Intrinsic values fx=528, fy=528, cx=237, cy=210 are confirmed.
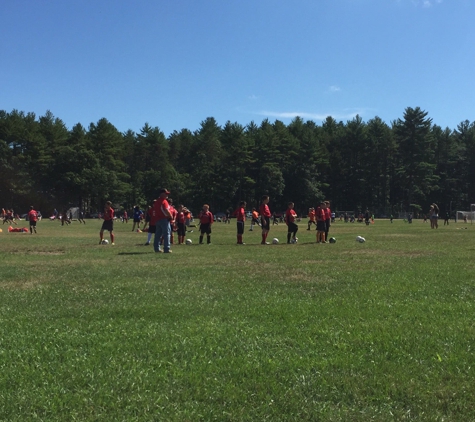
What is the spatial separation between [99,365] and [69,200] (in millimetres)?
93170

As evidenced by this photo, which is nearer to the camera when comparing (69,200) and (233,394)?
(233,394)

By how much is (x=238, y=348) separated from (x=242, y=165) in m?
86.7

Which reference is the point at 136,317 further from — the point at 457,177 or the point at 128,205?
the point at 457,177

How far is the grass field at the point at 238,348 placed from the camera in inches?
157

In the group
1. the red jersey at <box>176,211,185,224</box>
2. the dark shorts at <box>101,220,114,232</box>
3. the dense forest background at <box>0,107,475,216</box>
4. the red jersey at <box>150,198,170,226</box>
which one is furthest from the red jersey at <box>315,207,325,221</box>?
the dense forest background at <box>0,107,475,216</box>

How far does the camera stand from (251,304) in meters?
7.54

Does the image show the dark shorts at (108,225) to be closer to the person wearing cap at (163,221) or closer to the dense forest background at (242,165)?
the person wearing cap at (163,221)

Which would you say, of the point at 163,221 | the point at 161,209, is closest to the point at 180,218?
the point at 163,221

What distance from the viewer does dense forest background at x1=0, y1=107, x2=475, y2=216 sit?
3506 inches

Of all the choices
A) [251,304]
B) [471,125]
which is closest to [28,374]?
[251,304]

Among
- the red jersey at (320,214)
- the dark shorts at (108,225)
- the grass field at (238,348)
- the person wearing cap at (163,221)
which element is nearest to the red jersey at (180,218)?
the dark shorts at (108,225)

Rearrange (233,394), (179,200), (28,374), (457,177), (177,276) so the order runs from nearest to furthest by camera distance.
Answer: (233,394), (28,374), (177,276), (179,200), (457,177)

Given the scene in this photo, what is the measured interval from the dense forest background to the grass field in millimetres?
81580

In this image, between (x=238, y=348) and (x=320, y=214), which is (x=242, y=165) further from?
(x=238, y=348)
